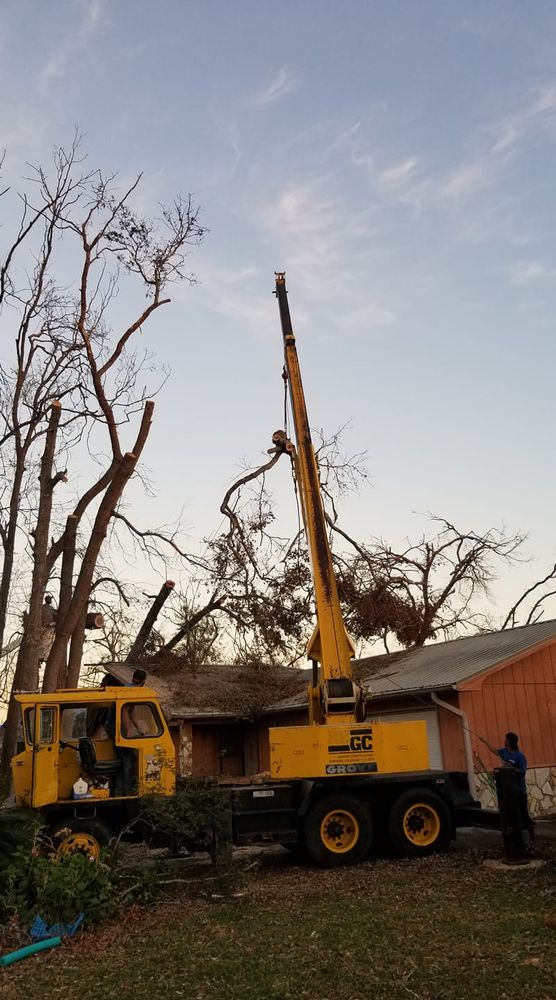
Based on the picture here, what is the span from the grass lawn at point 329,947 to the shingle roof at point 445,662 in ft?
17.0

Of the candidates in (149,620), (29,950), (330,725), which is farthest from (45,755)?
(149,620)

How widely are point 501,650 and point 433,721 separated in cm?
214

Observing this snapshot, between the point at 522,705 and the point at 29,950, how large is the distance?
12.1 m

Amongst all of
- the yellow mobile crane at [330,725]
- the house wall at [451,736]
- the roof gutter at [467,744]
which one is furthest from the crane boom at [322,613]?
the house wall at [451,736]

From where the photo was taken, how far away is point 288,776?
41.2 feet

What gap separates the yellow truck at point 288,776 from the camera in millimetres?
11797

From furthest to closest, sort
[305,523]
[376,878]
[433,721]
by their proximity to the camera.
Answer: [433,721], [305,523], [376,878]

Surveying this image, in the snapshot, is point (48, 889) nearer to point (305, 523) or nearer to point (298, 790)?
point (298, 790)

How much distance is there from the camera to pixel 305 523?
1424 centimetres

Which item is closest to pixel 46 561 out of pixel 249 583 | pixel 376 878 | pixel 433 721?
pixel 249 583

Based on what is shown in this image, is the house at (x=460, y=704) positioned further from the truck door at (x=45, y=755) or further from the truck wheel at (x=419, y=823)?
the truck door at (x=45, y=755)

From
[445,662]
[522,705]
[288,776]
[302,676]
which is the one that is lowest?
[288,776]

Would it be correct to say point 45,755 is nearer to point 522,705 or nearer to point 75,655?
point 75,655

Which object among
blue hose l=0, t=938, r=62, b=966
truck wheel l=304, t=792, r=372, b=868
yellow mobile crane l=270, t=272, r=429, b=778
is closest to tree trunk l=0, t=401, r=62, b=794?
yellow mobile crane l=270, t=272, r=429, b=778
